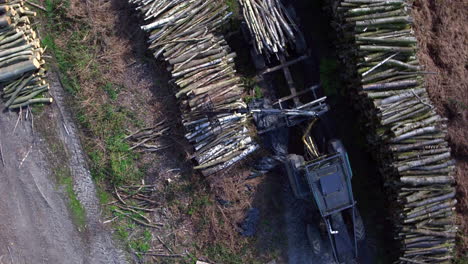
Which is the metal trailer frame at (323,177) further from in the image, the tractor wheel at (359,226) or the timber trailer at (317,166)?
the tractor wheel at (359,226)

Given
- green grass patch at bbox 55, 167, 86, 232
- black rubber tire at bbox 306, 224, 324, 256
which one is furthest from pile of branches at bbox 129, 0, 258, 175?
green grass patch at bbox 55, 167, 86, 232

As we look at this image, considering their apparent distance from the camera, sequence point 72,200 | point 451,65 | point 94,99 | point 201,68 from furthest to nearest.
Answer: point 72,200 < point 94,99 < point 201,68 < point 451,65

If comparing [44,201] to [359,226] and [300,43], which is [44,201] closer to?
[300,43]

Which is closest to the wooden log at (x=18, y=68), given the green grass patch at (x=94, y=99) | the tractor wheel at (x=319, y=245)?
the green grass patch at (x=94, y=99)

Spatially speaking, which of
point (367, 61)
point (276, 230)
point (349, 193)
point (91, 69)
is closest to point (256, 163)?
point (276, 230)

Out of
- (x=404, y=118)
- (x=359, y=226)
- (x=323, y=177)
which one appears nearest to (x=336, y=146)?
(x=323, y=177)

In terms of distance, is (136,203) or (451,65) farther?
(136,203)

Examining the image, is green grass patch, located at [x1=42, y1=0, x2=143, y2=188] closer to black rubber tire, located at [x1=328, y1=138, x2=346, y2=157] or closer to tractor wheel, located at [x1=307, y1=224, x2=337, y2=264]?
tractor wheel, located at [x1=307, y1=224, x2=337, y2=264]

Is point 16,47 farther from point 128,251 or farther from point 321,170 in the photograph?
point 321,170
